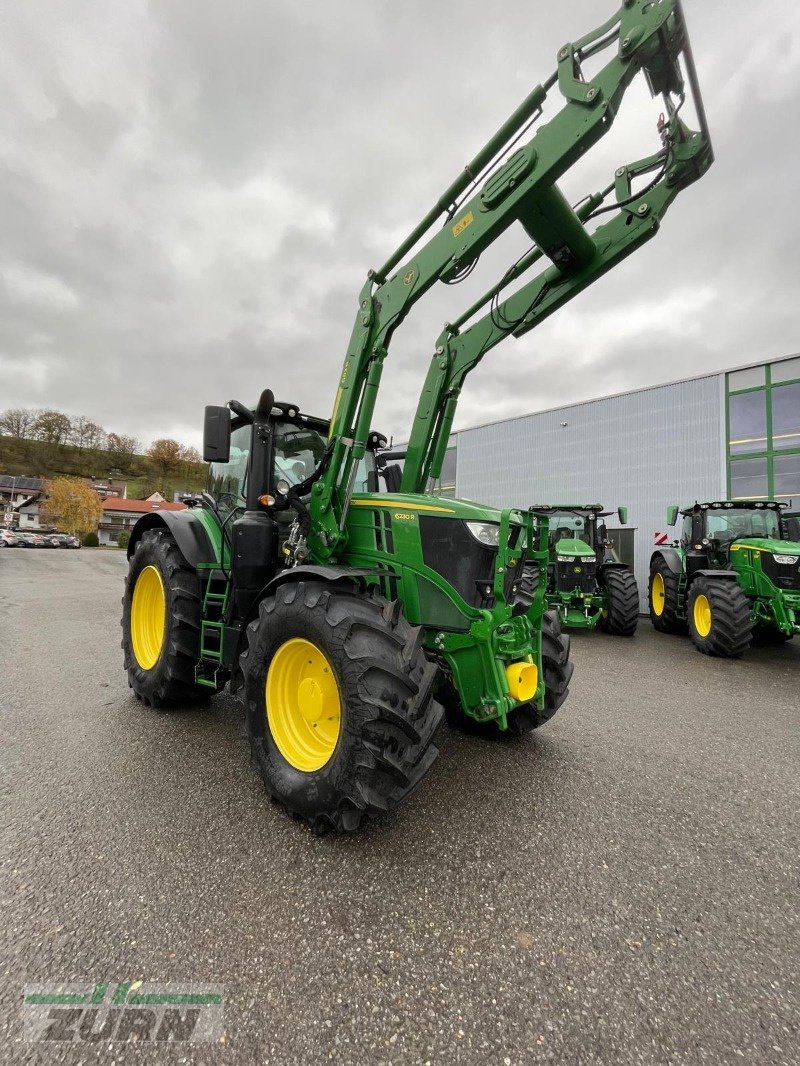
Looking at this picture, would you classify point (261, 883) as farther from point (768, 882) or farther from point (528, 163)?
point (528, 163)

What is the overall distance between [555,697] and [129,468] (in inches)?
3594

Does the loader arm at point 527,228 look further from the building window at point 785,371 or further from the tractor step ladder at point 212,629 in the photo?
the building window at point 785,371

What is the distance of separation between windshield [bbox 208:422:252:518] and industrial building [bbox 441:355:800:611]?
23.8 feet

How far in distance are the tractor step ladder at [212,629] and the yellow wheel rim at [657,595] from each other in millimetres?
Answer: 8252

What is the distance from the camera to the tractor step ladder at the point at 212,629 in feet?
11.0

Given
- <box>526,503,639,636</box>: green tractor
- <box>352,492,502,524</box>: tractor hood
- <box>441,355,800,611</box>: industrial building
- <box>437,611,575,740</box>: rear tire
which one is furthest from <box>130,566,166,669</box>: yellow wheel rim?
<box>441,355,800,611</box>: industrial building

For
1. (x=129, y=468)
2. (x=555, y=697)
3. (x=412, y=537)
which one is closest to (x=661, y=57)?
(x=412, y=537)

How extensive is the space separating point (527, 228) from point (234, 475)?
102 inches

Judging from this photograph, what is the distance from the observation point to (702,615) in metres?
7.54

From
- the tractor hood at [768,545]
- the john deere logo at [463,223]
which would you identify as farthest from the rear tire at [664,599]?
the john deere logo at [463,223]

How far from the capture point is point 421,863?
6.86 ft

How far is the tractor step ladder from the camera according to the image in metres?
3.36

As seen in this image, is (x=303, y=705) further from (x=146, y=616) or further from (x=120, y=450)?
(x=120, y=450)

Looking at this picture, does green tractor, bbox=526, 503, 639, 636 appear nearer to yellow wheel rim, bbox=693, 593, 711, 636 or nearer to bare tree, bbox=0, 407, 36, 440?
yellow wheel rim, bbox=693, 593, 711, 636
